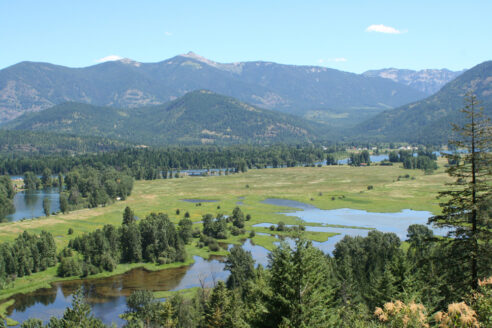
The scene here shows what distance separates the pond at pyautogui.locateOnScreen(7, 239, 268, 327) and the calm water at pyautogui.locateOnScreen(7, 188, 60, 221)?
6317 centimetres

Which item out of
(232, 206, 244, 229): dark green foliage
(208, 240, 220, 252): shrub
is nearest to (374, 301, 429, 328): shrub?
(208, 240, 220, 252): shrub

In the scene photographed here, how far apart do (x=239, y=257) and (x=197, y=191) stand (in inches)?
4257

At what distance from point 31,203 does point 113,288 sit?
99.1 meters

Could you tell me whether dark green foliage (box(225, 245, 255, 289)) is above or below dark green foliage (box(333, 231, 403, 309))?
below

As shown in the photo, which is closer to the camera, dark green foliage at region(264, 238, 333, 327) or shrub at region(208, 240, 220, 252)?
dark green foliage at region(264, 238, 333, 327)

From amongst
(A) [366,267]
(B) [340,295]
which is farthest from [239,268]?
(B) [340,295]

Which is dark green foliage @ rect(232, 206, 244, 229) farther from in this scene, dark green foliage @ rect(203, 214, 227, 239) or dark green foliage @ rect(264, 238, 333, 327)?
dark green foliage @ rect(264, 238, 333, 327)

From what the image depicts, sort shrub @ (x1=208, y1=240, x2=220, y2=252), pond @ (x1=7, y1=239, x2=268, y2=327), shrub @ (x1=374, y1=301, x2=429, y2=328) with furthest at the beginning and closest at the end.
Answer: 1. shrub @ (x1=208, y1=240, x2=220, y2=252)
2. pond @ (x1=7, y1=239, x2=268, y2=327)
3. shrub @ (x1=374, y1=301, x2=429, y2=328)

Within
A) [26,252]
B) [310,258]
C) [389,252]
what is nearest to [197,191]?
[26,252]

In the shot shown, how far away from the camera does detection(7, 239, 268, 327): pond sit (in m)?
66.8

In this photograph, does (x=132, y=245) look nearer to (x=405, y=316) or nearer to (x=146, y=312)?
(x=146, y=312)

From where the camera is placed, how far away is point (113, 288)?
77.9 m

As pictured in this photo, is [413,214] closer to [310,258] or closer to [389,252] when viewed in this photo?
[389,252]

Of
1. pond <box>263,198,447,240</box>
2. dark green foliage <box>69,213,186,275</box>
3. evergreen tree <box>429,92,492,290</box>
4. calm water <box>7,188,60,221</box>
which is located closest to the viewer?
evergreen tree <box>429,92,492,290</box>
